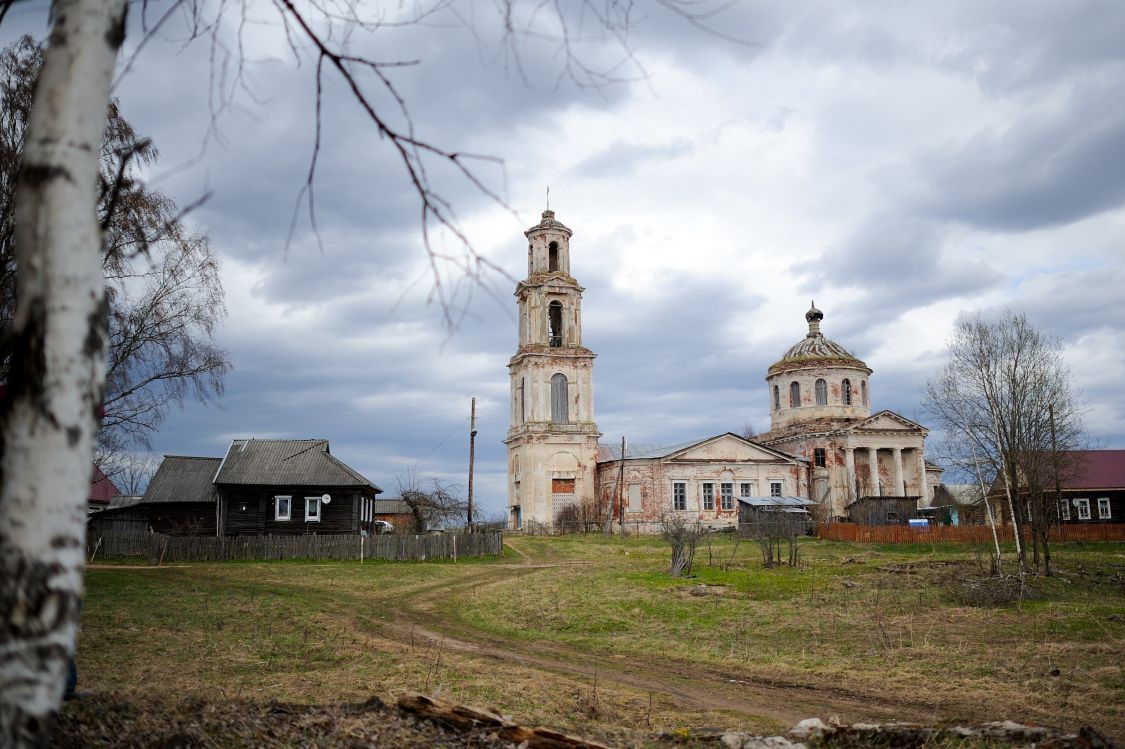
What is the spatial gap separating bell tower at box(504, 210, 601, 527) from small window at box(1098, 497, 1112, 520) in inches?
1085

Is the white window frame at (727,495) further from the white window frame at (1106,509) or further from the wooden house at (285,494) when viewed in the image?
the wooden house at (285,494)

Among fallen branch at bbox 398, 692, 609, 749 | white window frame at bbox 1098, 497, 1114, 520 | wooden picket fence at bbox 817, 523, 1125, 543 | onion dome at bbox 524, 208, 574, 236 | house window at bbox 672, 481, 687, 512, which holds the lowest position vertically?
fallen branch at bbox 398, 692, 609, 749

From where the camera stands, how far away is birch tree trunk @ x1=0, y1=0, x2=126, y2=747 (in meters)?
2.15


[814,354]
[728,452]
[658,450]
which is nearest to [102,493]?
[658,450]

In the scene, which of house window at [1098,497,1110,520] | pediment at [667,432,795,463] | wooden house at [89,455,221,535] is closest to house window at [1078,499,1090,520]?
house window at [1098,497,1110,520]

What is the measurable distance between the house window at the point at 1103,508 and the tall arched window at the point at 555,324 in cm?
3145

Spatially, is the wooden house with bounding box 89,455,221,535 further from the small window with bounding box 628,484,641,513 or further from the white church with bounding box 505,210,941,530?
the small window with bounding box 628,484,641,513

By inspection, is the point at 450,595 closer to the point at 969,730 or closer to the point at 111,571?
the point at 111,571

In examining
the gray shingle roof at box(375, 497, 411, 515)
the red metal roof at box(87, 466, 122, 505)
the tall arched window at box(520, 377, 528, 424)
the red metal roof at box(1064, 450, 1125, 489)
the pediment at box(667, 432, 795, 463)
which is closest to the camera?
the red metal roof at box(1064, 450, 1125, 489)

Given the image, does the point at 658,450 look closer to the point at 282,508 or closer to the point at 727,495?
the point at 727,495

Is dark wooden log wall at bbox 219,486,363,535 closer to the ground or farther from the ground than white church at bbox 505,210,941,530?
closer to the ground

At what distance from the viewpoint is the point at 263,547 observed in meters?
29.8

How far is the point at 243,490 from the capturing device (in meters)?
33.7

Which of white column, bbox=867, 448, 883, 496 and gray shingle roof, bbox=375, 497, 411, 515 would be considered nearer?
white column, bbox=867, 448, 883, 496
